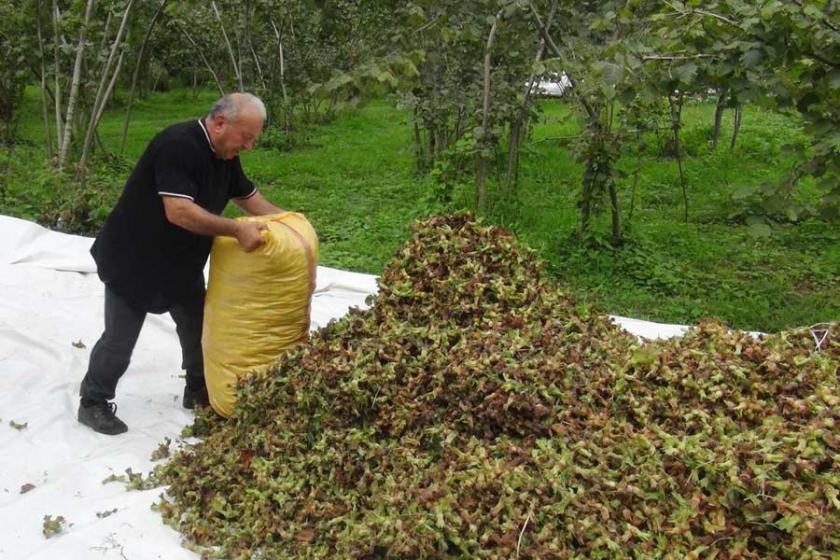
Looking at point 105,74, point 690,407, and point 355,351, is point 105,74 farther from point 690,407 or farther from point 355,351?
point 690,407

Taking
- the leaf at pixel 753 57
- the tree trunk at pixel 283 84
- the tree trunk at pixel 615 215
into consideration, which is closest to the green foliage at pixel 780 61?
the leaf at pixel 753 57

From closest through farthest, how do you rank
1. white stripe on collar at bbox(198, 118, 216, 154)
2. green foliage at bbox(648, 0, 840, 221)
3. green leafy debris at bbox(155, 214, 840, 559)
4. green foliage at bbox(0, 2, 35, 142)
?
green leafy debris at bbox(155, 214, 840, 559) → green foliage at bbox(648, 0, 840, 221) → white stripe on collar at bbox(198, 118, 216, 154) → green foliage at bbox(0, 2, 35, 142)

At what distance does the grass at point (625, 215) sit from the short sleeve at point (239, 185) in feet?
2.39

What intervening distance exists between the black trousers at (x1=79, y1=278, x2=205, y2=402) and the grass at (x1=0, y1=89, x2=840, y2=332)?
128cm

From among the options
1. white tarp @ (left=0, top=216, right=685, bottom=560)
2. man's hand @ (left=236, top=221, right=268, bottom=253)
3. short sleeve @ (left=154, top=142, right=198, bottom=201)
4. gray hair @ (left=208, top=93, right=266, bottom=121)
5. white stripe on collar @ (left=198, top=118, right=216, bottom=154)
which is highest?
gray hair @ (left=208, top=93, right=266, bottom=121)

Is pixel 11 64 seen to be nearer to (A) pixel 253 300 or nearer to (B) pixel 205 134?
(B) pixel 205 134

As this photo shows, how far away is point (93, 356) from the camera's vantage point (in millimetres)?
3496

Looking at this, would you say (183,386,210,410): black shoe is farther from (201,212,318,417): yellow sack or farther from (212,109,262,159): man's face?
(212,109,262,159): man's face

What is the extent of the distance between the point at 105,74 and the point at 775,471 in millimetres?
6698

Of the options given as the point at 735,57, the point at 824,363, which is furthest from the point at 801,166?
the point at 824,363

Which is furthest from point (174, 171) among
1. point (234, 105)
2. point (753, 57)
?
point (753, 57)

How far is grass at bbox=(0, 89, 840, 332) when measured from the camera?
5605mm

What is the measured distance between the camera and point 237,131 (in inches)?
127

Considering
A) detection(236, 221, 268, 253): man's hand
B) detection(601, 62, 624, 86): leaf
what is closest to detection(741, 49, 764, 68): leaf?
detection(601, 62, 624, 86): leaf
